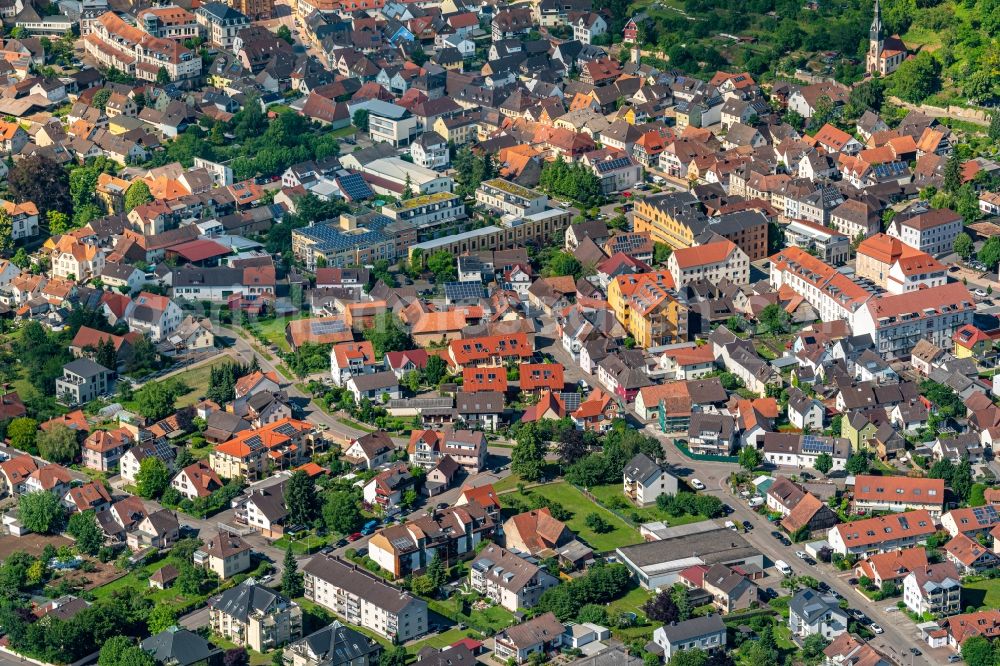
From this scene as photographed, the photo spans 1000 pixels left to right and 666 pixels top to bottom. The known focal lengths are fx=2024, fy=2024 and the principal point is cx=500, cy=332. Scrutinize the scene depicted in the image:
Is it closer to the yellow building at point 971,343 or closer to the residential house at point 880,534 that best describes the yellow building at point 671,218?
the yellow building at point 971,343

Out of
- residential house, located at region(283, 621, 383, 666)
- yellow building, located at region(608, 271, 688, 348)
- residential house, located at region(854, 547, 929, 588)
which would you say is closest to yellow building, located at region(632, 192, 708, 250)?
yellow building, located at region(608, 271, 688, 348)

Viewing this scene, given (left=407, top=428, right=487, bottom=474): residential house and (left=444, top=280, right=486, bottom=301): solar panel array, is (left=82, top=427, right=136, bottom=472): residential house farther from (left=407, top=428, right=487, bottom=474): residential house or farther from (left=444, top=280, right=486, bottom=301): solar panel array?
(left=444, top=280, right=486, bottom=301): solar panel array

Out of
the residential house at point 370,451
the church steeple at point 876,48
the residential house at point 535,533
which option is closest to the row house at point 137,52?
the church steeple at point 876,48

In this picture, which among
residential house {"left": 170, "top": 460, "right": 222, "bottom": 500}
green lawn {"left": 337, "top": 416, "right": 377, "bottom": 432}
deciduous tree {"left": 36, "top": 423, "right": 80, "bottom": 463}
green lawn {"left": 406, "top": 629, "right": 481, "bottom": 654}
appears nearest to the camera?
green lawn {"left": 406, "top": 629, "right": 481, "bottom": 654}

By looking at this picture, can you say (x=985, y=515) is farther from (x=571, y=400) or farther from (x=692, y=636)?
(x=571, y=400)

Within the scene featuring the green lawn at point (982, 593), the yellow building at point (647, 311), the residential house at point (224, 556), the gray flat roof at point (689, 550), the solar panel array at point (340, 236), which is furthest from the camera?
the solar panel array at point (340, 236)

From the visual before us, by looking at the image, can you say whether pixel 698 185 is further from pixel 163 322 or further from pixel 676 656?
pixel 676 656

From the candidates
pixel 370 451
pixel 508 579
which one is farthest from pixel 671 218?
pixel 508 579
